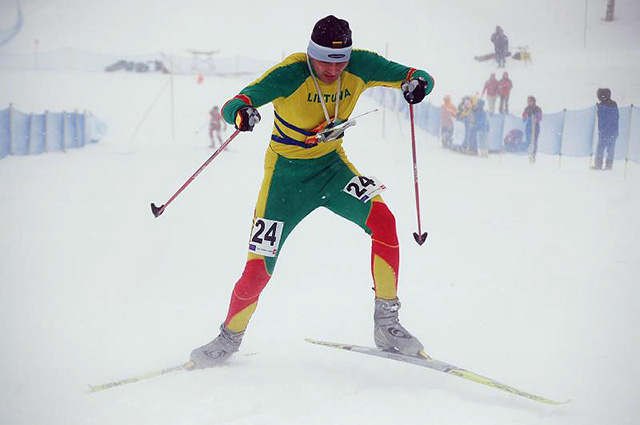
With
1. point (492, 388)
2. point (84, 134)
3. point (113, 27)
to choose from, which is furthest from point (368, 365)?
point (113, 27)

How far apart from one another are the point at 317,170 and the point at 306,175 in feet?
0.20

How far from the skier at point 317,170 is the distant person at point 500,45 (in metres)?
14.5

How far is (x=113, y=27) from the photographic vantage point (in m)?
25.2

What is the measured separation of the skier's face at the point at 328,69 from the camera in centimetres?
288

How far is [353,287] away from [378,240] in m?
1.97

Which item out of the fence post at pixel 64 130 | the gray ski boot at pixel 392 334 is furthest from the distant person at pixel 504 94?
the gray ski boot at pixel 392 334

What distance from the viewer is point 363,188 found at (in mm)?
3047

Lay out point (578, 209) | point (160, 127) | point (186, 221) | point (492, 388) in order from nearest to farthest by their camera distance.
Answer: point (492, 388) < point (186, 221) < point (578, 209) < point (160, 127)

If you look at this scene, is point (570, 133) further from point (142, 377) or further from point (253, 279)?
point (142, 377)

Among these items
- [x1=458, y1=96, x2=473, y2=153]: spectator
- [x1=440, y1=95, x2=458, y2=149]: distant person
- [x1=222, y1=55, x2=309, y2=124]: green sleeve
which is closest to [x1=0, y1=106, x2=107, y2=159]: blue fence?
[x1=440, y1=95, x2=458, y2=149]: distant person

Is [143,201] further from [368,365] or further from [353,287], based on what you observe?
[368,365]

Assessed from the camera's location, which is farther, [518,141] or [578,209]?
[518,141]

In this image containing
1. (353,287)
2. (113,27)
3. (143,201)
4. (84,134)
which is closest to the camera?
(353,287)

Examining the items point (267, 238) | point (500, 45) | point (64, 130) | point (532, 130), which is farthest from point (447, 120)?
point (267, 238)
